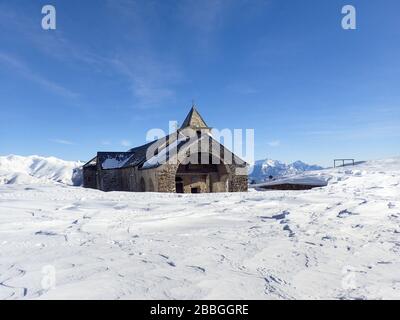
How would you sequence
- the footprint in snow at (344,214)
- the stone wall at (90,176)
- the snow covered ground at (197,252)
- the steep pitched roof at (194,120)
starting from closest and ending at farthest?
the snow covered ground at (197,252)
the footprint in snow at (344,214)
the stone wall at (90,176)
the steep pitched roof at (194,120)

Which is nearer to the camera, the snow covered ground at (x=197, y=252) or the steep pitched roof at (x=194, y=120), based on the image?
the snow covered ground at (x=197, y=252)

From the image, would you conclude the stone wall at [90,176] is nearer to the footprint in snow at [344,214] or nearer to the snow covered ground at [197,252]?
the snow covered ground at [197,252]

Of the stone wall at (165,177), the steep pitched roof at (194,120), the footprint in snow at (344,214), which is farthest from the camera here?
the steep pitched roof at (194,120)

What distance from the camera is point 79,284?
3492 millimetres

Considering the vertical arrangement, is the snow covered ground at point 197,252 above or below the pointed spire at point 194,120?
below

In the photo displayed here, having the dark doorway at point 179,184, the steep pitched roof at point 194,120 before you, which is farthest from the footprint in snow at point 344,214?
the steep pitched roof at point 194,120

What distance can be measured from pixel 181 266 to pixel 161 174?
61.3 feet

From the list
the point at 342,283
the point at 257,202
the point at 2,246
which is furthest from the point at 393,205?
the point at 2,246

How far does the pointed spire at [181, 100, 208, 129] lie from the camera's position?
3747 cm

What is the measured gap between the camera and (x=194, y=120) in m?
37.9

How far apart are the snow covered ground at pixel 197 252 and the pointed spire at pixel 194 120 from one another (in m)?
29.2

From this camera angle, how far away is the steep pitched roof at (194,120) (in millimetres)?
37469
